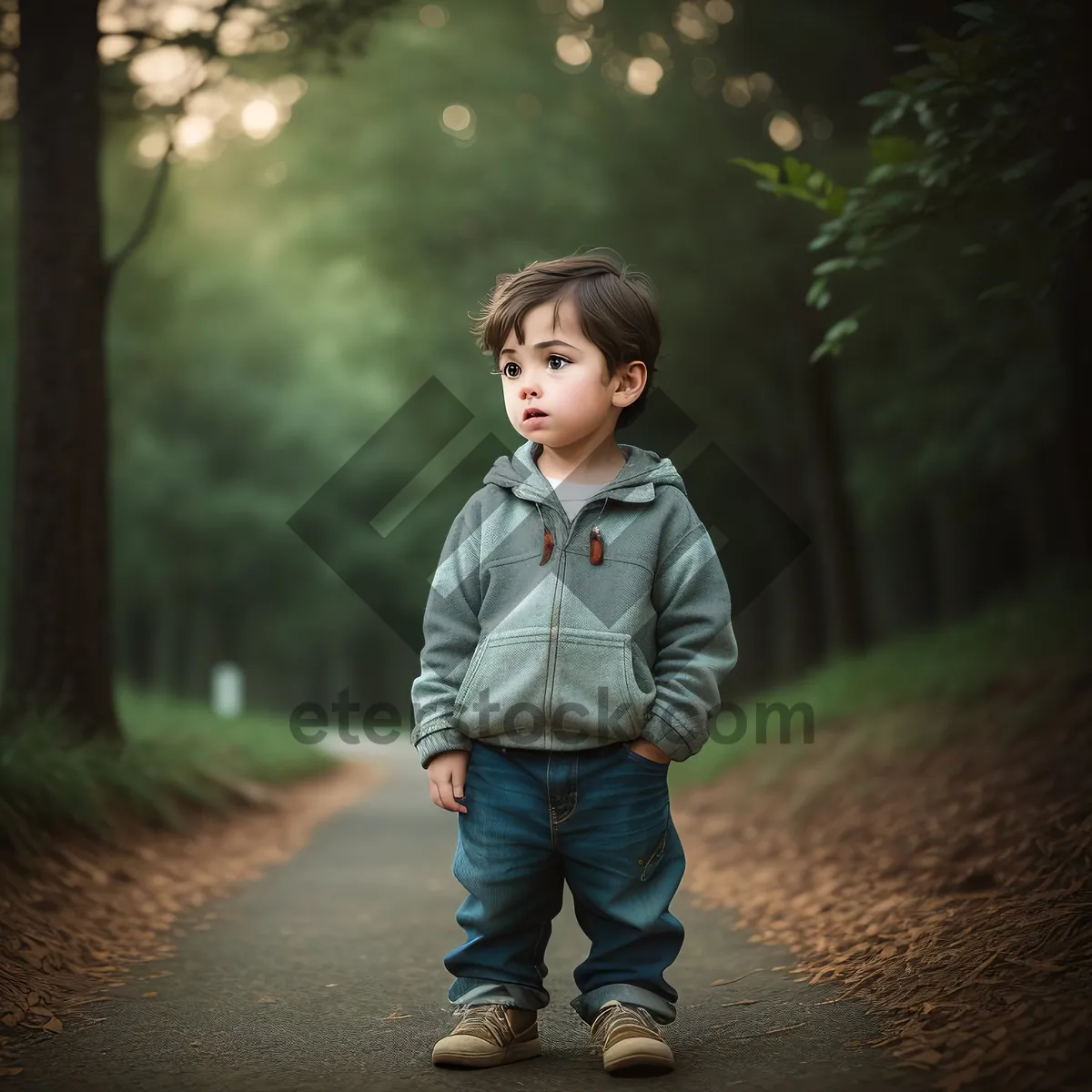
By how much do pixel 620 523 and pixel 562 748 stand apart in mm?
658

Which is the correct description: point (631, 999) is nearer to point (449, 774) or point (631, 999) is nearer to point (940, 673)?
point (449, 774)

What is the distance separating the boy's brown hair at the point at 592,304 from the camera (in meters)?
3.19

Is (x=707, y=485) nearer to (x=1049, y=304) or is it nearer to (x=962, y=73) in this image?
(x=1049, y=304)

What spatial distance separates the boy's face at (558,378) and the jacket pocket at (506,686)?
1.89 feet

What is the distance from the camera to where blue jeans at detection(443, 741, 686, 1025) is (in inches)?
121

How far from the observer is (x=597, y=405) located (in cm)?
322

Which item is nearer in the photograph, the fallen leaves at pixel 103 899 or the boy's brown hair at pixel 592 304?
the boy's brown hair at pixel 592 304

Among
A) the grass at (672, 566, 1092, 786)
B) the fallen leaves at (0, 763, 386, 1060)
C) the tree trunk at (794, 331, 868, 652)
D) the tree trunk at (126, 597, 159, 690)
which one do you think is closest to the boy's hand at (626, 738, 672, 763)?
the fallen leaves at (0, 763, 386, 1060)

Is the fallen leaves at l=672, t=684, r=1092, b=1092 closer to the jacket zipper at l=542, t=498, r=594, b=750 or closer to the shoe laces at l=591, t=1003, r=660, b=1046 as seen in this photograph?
the shoe laces at l=591, t=1003, r=660, b=1046

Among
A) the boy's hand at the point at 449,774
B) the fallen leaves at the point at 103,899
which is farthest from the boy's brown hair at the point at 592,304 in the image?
the fallen leaves at the point at 103,899

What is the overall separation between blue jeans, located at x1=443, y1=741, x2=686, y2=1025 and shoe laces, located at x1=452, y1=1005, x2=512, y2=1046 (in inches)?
0.9

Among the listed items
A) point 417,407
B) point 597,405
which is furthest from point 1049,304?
point 417,407

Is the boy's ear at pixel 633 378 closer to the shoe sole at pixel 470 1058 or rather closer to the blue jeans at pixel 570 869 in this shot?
the blue jeans at pixel 570 869

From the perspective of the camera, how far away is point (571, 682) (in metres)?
3.04
